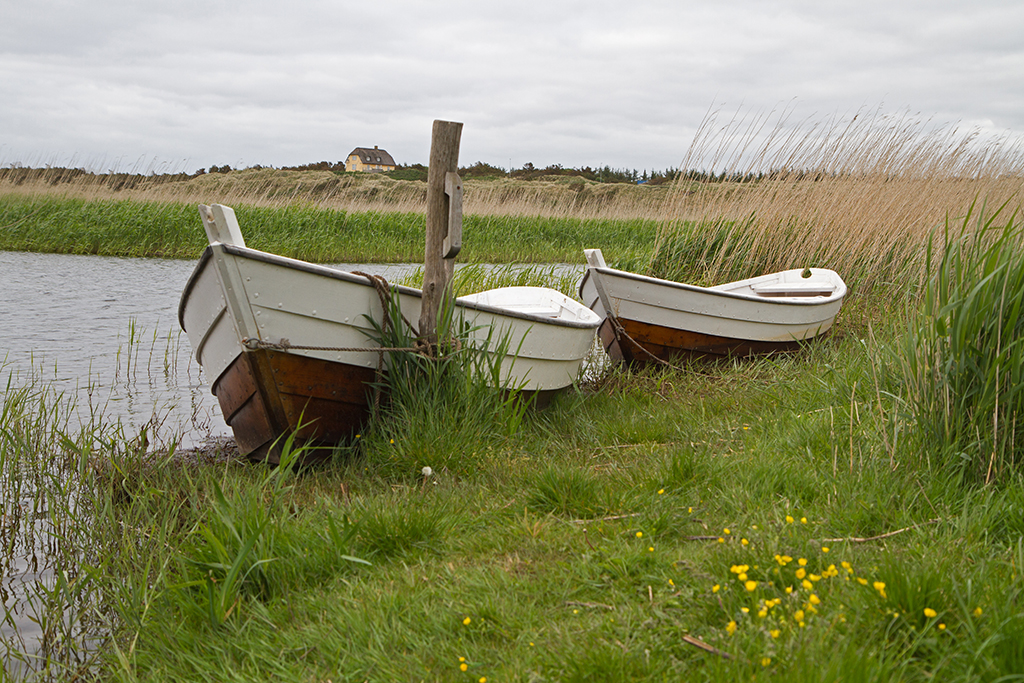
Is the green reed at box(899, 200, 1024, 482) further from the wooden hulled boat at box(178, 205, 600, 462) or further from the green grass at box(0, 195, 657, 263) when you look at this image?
the green grass at box(0, 195, 657, 263)

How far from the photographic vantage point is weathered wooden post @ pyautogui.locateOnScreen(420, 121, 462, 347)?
423 centimetres

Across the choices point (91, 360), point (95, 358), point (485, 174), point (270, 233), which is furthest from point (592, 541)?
point (485, 174)

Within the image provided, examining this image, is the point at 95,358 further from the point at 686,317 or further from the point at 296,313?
the point at 686,317

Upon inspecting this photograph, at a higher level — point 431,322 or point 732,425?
point 431,322

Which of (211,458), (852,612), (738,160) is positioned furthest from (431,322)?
(738,160)

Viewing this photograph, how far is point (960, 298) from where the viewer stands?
9.35 feet

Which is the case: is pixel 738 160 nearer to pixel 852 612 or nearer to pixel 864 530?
pixel 864 530

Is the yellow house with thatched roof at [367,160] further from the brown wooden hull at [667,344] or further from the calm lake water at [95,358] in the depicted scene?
the brown wooden hull at [667,344]

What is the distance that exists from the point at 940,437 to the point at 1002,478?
25 centimetres

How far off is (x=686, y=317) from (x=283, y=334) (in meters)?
3.42

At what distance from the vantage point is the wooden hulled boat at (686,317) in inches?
232

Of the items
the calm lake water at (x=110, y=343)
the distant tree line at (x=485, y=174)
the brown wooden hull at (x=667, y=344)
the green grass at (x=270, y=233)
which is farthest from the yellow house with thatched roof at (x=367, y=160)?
the brown wooden hull at (x=667, y=344)

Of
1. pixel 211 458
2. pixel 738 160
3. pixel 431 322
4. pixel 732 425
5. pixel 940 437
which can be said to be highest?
pixel 738 160

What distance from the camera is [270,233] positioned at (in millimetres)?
16531
